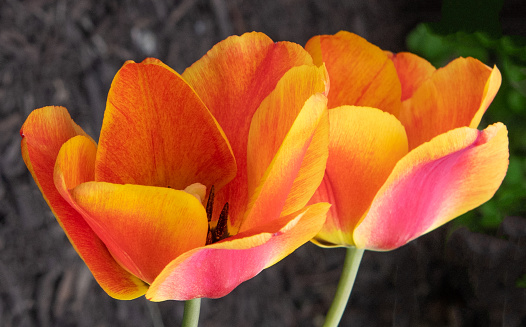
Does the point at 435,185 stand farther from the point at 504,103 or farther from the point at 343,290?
the point at 504,103

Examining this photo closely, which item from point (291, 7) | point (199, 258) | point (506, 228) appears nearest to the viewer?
point (199, 258)

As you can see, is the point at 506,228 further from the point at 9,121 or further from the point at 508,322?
the point at 9,121

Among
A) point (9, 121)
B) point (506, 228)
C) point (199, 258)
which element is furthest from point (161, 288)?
point (506, 228)

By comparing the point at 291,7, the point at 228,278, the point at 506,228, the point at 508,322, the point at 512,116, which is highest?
the point at 228,278

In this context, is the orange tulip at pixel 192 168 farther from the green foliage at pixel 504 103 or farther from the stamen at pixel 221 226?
the green foliage at pixel 504 103

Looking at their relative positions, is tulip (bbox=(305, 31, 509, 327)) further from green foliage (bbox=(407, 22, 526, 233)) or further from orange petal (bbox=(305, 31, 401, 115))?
green foliage (bbox=(407, 22, 526, 233))

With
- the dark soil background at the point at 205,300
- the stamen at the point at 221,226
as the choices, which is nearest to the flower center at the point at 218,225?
the stamen at the point at 221,226
